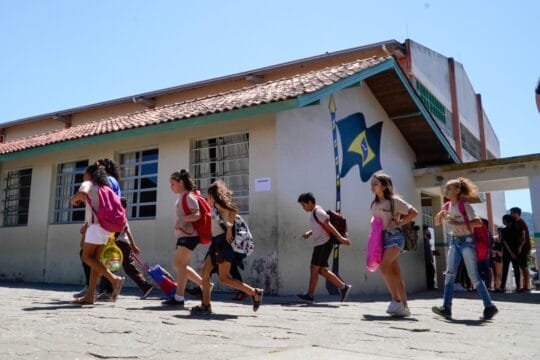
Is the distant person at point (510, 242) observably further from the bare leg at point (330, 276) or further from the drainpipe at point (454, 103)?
the drainpipe at point (454, 103)

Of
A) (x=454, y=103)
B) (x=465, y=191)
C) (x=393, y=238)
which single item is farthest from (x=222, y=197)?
(x=454, y=103)

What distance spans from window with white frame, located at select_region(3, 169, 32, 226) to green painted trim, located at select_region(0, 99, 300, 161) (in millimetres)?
836

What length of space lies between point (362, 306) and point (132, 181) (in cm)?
563

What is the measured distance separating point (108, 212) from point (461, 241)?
396 cm

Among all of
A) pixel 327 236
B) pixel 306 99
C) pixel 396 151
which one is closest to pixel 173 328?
pixel 327 236

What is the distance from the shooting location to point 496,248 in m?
12.4

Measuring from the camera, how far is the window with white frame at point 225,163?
30.2 feet

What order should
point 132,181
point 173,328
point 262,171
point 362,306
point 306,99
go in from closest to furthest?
point 173,328, point 362,306, point 306,99, point 262,171, point 132,181

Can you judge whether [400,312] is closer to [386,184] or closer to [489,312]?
[489,312]

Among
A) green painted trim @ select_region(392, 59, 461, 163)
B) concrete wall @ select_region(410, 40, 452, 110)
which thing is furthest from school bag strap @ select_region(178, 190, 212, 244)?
concrete wall @ select_region(410, 40, 452, 110)

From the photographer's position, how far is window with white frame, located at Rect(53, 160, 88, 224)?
1134cm

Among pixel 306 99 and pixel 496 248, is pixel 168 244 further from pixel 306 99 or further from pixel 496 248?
pixel 496 248

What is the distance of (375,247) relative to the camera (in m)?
5.72

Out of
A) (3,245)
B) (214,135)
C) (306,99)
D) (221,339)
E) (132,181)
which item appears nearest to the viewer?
(221,339)
